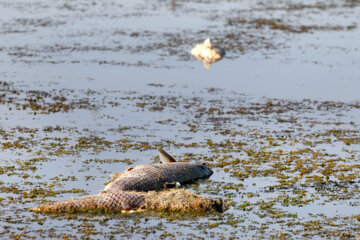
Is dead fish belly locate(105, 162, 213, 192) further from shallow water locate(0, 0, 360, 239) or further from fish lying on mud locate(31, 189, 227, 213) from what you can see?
fish lying on mud locate(31, 189, 227, 213)

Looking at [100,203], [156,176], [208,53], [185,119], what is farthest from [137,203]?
[208,53]

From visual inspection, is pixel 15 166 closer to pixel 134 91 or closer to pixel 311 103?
pixel 134 91

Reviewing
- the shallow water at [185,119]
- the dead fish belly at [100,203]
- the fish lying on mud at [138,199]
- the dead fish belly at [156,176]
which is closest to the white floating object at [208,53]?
the shallow water at [185,119]

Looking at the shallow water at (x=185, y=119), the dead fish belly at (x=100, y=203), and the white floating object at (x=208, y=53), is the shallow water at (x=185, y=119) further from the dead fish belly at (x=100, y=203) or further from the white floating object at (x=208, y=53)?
the white floating object at (x=208, y=53)

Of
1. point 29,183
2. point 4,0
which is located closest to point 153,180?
point 29,183

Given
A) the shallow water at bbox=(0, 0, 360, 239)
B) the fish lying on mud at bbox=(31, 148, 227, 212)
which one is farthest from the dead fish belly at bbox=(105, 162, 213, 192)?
the shallow water at bbox=(0, 0, 360, 239)

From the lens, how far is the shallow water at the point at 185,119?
Result: 47.5 feet

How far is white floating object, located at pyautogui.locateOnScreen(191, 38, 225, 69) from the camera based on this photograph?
32.2 meters

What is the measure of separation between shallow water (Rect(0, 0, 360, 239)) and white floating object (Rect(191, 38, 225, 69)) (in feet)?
1.95

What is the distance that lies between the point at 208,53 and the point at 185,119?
1033 centimetres

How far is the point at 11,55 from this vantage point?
31156mm

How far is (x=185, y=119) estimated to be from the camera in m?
22.3

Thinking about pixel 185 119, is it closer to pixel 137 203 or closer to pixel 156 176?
pixel 156 176

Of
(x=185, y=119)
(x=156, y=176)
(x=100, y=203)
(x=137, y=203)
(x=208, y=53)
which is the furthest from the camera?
(x=208, y=53)
